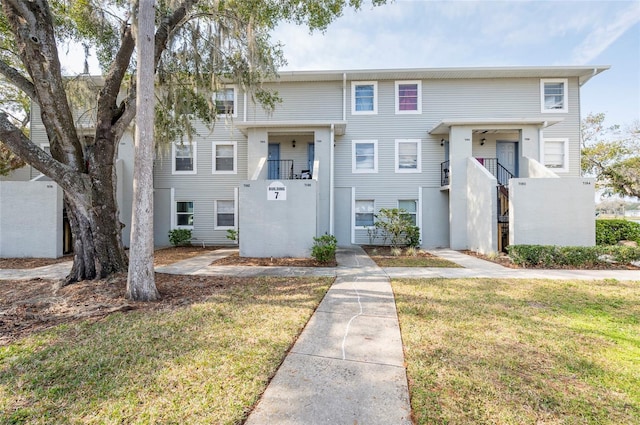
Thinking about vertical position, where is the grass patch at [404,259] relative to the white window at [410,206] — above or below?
below

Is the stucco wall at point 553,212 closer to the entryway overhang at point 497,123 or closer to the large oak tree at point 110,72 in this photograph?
the entryway overhang at point 497,123

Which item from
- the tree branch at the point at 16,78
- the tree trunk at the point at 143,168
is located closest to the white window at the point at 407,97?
the tree trunk at the point at 143,168

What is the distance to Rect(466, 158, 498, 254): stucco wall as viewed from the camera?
967 cm

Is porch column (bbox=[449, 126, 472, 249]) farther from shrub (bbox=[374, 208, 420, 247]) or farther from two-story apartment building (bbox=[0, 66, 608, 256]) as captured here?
shrub (bbox=[374, 208, 420, 247])

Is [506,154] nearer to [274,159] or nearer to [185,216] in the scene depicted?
[274,159]

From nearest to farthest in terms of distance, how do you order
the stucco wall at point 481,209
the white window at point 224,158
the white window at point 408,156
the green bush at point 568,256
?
the green bush at point 568,256, the stucco wall at point 481,209, the white window at point 408,156, the white window at point 224,158

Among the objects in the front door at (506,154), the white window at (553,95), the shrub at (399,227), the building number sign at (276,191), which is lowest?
the shrub at (399,227)

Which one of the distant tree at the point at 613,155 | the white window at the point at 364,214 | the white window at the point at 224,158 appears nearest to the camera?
the white window at the point at 364,214

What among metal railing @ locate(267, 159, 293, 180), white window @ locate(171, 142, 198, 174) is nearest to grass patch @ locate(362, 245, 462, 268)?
metal railing @ locate(267, 159, 293, 180)

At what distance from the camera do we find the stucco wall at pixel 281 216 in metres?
9.30

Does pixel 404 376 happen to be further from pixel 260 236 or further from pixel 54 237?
pixel 54 237

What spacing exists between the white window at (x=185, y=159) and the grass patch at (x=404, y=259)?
898 centimetres

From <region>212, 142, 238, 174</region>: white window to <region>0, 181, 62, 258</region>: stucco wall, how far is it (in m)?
5.79

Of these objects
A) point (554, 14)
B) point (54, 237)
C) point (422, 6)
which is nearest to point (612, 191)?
point (554, 14)
